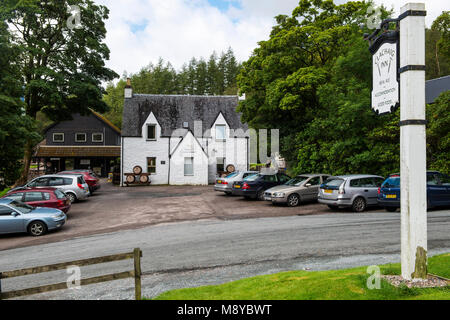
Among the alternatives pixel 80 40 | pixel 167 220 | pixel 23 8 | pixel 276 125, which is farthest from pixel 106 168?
pixel 167 220

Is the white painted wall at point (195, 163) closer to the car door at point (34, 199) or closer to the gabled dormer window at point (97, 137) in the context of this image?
the gabled dormer window at point (97, 137)

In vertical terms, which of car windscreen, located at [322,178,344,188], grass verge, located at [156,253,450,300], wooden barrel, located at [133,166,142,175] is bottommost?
grass verge, located at [156,253,450,300]

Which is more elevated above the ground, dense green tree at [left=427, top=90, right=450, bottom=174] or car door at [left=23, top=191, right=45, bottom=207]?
dense green tree at [left=427, top=90, right=450, bottom=174]

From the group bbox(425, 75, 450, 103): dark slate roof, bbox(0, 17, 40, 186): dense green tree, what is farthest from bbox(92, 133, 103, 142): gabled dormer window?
bbox(425, 75, 450, 103): dark slate roof

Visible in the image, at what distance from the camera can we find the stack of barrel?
3378 cm

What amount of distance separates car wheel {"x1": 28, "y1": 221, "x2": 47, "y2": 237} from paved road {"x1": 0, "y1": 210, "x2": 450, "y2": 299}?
2.14 m

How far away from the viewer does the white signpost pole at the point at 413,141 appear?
17.7 feet

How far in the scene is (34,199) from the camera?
1579 cm

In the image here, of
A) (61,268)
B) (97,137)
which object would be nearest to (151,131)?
(97,137)

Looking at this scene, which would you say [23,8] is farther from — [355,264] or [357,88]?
[355,264]

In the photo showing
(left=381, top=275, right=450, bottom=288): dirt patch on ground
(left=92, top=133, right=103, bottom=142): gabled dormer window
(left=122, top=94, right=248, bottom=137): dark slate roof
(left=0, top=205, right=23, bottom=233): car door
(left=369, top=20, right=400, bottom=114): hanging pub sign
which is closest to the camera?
(left=381, top=275, right=450, bottom=288): dirt patch on ground

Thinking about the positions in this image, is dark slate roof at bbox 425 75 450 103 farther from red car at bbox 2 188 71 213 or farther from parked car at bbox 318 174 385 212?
red car at bbox 2 188 71 213

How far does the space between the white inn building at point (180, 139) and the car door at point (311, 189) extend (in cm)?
Result: 1839

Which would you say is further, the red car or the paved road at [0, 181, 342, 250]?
the red car
